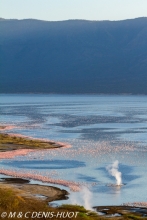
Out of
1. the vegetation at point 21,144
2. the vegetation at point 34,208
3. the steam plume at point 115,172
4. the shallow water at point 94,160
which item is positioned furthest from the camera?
the vegetation at point 21,144

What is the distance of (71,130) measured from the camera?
3703 inches

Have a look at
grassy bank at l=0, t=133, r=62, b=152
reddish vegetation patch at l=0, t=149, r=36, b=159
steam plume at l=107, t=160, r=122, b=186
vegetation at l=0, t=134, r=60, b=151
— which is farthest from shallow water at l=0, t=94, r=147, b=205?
vegetation at l=0, t=134, r=60, b=151

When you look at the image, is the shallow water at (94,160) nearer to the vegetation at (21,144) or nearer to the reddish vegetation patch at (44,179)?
the reddish vegetation patch at (44,179)

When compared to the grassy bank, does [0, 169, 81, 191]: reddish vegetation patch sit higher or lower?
lower

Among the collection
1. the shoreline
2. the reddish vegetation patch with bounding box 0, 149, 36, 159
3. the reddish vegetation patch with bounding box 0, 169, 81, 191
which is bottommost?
the shoreline

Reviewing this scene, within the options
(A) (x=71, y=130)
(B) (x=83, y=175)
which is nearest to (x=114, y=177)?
(B) (x=83, y=175)

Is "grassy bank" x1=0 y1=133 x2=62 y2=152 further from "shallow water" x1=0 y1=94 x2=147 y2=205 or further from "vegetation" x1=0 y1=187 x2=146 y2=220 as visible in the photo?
"vegetation" x1=0 y1=187 x2=146 y2=220

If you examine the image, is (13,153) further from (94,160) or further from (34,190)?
(34,190)

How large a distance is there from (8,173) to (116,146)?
77.4 ft

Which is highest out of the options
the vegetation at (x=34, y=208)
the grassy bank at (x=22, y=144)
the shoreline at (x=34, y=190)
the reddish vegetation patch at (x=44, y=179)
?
the grassy bank at (x=22, y=144)

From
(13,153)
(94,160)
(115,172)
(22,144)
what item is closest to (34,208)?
(115,172)

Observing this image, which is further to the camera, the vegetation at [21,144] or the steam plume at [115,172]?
the vegetation at [21,144]

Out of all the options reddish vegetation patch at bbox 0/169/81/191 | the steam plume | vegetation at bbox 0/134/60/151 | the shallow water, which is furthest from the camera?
vegetation at bbox 0/134/60/151

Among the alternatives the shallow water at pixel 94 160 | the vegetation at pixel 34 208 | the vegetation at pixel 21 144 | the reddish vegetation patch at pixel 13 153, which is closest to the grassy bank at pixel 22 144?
the vegetation at pixel 21 144
